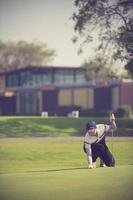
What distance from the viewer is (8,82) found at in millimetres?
44688

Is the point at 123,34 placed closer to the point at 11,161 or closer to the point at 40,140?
the point at 11,161

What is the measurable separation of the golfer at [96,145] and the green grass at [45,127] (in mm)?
1562

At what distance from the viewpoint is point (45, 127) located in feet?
63.6

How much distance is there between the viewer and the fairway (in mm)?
8477

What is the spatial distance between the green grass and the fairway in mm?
1075

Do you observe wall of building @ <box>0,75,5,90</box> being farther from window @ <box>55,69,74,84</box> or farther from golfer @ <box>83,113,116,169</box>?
golfer @ <box>83,113,116,169</box>

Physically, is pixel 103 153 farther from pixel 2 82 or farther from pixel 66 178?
pixel 2 82

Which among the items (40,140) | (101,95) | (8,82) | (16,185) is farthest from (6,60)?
(16,185)

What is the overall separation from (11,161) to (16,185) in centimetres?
572

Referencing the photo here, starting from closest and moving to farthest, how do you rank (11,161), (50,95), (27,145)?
(11,161) < (27,145) < (50,95)

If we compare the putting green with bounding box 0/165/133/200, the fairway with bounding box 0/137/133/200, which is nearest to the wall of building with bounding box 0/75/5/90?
the fairway with bounding box 0/137/133/200

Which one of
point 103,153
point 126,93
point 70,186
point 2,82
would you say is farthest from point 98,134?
point 2,82

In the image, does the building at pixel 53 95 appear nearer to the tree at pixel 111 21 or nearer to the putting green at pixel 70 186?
the tree at pixel 111 21

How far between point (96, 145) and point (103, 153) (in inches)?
11.0
